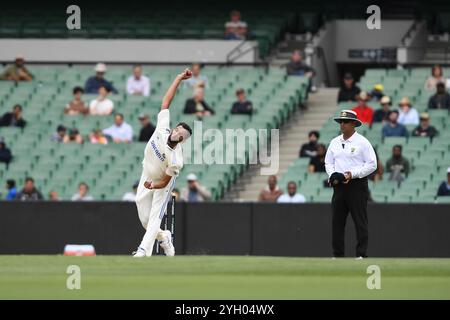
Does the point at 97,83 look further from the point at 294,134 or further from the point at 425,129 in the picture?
the point at 425,129

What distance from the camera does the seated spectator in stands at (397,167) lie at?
25.5m

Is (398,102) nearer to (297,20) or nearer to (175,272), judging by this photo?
(297,20)

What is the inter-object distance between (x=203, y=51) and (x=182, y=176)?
23.8 feet

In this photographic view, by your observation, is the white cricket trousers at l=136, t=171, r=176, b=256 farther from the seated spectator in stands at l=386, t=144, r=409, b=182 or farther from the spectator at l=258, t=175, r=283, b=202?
the seated spectator in stands at l=386, t=144, r=409, b=182

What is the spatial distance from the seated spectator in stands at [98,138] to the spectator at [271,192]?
4.38 m

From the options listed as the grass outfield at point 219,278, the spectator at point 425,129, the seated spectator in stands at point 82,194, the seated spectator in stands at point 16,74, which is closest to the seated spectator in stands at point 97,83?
the seated spectator in stands at point 16,74

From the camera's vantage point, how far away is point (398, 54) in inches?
1259

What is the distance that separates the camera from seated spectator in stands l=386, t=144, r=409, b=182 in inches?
1003

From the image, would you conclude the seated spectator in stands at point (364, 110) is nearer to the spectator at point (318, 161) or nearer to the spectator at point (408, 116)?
the spectator at point (408, 116)

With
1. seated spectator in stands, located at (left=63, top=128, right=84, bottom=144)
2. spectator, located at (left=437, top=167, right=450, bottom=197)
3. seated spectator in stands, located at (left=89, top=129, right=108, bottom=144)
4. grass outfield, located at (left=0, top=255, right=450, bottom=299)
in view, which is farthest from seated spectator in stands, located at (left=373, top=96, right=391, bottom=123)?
grass outfield, located at (left=0, top=255, right=450, bottom=299)

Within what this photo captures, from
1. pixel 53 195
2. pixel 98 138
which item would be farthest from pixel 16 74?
pixel 53 195

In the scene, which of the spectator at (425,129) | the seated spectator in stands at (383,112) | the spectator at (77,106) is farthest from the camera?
Answer: the spectator at (77,106)

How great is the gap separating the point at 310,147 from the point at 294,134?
221 cm
